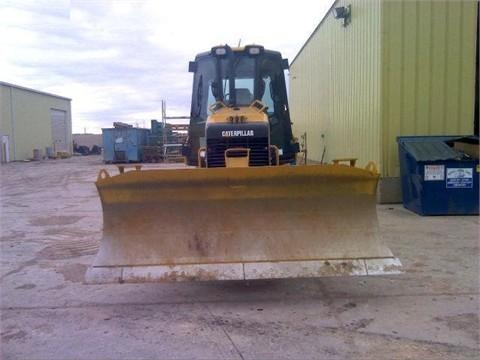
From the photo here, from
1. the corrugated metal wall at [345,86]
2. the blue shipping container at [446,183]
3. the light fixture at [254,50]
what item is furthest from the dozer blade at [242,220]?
the corrugated metal wall at [345,86]

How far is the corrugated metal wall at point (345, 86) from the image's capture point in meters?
10.6

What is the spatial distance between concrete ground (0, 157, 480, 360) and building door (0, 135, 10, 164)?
3347cm

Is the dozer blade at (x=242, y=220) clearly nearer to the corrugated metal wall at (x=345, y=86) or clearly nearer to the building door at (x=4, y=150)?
the corrugated metal wall at (x=345, y=86)

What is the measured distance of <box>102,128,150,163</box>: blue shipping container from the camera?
32.4m

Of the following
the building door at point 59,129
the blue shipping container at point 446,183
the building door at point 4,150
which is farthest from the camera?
the building door at point 59,129

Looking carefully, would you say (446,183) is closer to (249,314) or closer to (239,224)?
(239,224)

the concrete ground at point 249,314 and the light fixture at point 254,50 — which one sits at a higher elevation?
the light fixture at point 254,50

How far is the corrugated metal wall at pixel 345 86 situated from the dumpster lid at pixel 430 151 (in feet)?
3.24

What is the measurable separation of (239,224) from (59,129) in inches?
1911

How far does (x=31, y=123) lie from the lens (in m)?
42.5

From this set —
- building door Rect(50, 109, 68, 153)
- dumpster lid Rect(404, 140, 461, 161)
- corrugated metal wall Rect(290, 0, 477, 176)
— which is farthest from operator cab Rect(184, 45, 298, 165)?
building door Rect(50, 109, 68, 153)

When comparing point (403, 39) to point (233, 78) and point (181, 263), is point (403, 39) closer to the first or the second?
point (233, 78)

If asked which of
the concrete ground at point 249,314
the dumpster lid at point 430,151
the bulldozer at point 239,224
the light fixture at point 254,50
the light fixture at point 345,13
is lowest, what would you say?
the concrete ground at point 249,314

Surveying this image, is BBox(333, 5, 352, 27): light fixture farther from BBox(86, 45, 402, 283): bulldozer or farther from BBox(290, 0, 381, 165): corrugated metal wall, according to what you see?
BBox(86, 45, 402, 283): bulldozer
